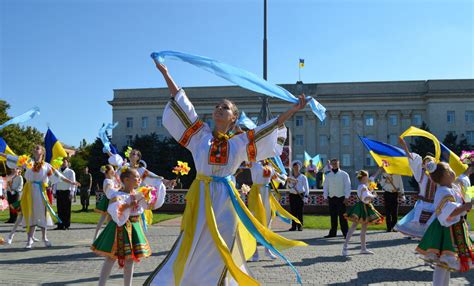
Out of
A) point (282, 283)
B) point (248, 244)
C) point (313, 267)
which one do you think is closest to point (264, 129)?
point (248, 244)

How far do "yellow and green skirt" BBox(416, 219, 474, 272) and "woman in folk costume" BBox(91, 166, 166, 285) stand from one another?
3311 mm

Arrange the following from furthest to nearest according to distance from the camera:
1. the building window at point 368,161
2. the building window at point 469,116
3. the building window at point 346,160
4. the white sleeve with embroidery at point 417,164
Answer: the building window at point 346,160, the building window at point 368,161, the building window at point 469,116, the white sleeve with embroidery at point 417,164

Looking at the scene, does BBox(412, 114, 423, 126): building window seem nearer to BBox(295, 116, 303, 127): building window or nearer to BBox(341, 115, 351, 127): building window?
BBox(341, 115, 351, 127): building window

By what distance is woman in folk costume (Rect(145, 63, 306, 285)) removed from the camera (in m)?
4.66

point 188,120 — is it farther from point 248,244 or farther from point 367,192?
point 367,192

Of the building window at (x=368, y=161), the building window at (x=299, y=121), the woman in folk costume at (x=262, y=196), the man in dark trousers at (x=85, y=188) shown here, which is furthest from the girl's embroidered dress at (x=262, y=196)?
the building window at (x=299, y=121)

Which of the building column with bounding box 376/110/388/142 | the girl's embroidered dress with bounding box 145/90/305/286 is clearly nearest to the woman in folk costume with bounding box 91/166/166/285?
the girl's embroidered dress with bounding box 145/90/305/286

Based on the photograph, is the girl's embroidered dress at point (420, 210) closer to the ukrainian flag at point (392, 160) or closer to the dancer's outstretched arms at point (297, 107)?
the ukrainian flag at point (392, 160)

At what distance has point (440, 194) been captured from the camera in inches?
226

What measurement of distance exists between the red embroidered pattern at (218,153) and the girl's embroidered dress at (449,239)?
103 inches

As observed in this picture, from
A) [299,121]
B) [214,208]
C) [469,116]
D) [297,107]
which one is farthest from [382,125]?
[214,208]

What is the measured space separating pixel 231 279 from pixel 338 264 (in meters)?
4.55

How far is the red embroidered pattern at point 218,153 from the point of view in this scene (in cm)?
482

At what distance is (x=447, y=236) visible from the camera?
575 cm
